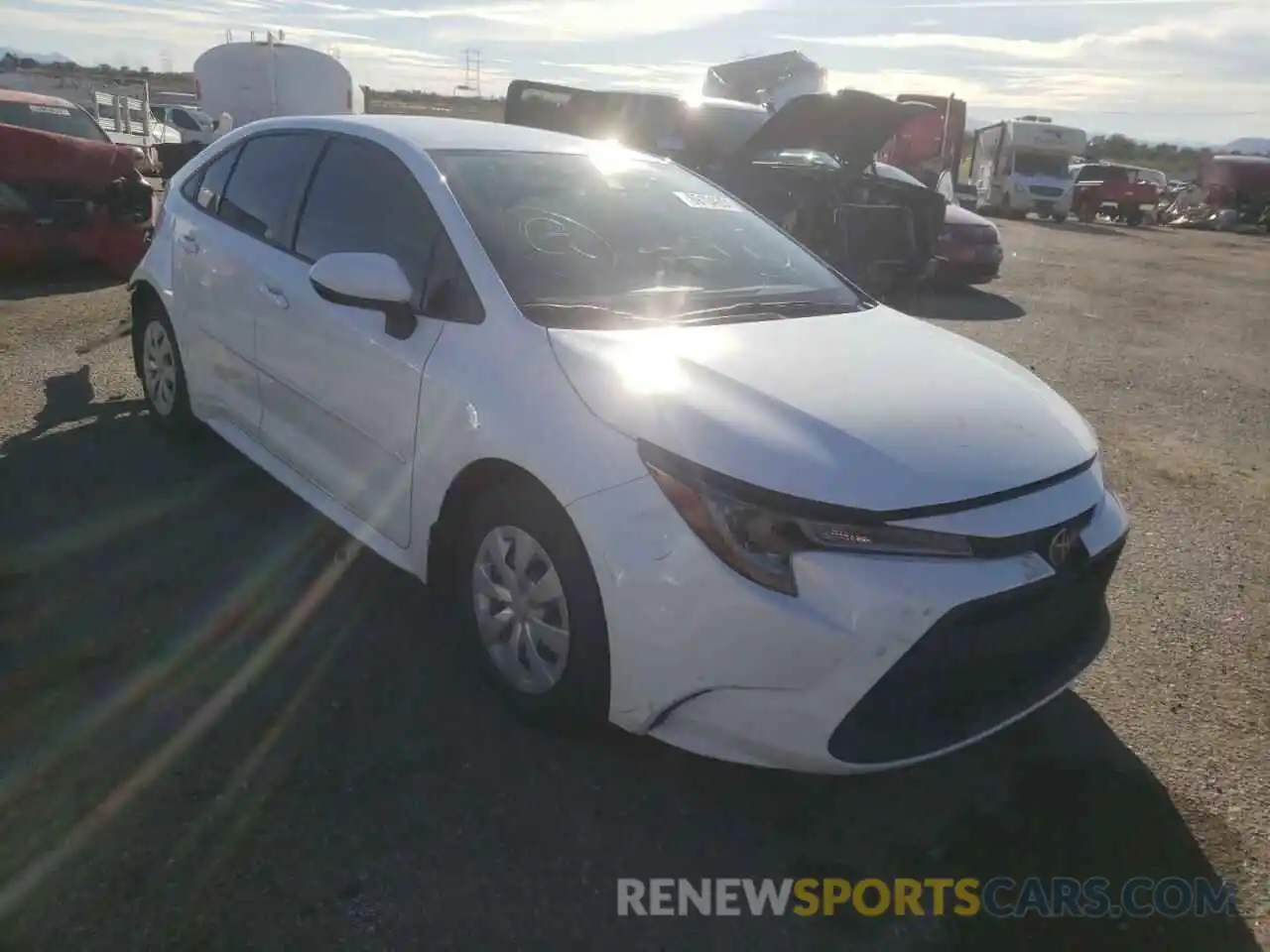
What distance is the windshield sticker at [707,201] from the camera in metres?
3.94

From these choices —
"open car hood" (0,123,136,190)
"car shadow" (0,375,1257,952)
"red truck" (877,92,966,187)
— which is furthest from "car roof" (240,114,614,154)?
"red truck" (877,92,966,187)

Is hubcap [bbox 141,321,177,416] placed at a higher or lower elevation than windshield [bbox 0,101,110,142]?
lower

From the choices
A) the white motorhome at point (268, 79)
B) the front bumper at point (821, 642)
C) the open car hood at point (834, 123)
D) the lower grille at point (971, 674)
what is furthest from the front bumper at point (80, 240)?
the white motorhome at point (268, 79)

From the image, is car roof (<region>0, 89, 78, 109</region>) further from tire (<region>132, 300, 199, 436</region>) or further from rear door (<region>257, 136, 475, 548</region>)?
rear door (<region>257, 136, 475, 548</region>)

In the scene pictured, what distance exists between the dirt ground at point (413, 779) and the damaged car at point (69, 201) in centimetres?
485

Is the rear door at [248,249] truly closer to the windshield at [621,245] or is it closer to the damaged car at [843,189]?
the windshield at [621,245]

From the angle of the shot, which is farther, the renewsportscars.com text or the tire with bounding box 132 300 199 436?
the tire with bounding box 132 300 199 436

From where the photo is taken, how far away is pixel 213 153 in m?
4.76

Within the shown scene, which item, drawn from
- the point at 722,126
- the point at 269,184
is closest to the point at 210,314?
the point at 269,184

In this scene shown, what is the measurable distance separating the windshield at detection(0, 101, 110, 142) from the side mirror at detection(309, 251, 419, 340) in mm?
7821

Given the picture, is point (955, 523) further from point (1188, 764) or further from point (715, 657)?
point (1188, 764)

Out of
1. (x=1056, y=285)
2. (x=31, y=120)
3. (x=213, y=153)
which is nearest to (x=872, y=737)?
(x=213, y=153)

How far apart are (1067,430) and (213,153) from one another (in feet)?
12.6

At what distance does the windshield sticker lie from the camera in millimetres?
3943
